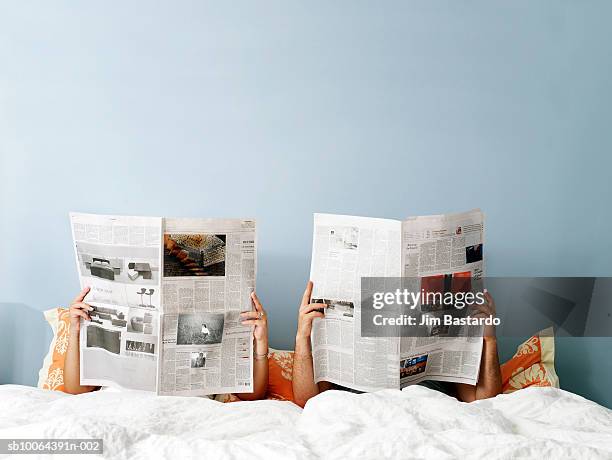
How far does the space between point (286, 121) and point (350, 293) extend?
69 centimetres

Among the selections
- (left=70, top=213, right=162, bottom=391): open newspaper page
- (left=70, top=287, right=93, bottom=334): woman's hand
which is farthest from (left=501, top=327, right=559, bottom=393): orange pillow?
(left=70, top=287, right=93, bottom=334): woman's hand

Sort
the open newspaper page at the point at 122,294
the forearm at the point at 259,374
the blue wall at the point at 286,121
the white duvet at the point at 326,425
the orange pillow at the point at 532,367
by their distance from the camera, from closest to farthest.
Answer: the white duvet at the point at 326,425 < the open newspaper page at the point at 122,294 < the forearm at the point at 259,374 < the orange pillow at the point at 532,367 < the blue wall at the point at 286,121

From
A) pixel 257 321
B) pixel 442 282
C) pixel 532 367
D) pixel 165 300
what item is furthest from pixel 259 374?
pixel 532 367

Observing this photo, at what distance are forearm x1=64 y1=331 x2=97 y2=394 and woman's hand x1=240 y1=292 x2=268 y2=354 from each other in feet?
1.56

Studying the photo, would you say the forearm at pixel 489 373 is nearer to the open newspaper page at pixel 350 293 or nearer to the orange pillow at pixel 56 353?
the open newspaper page at pixel 350 293

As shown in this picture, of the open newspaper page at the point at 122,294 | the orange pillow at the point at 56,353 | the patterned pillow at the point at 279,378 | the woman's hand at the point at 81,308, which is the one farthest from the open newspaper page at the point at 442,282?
the orange pillow at the point at 56,353

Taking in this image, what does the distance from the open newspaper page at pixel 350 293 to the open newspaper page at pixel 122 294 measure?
45cm

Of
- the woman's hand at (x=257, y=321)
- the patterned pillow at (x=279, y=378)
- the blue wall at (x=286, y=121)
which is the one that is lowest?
the patterned pillow at (x=279, y=378)

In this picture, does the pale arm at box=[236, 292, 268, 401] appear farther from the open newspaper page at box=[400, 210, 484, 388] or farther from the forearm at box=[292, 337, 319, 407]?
the open newspaper page at box=[400, 210, 484, 388]

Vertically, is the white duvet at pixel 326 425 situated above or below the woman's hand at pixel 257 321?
below

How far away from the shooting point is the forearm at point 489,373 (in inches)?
77.2

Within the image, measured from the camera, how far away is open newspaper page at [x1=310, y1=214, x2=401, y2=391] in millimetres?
1870

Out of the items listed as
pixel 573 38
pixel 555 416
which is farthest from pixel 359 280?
pixel 573 38

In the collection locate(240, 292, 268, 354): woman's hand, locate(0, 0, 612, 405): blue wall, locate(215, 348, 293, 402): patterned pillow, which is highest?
locate(0, 0, 612, 405): blue wall
